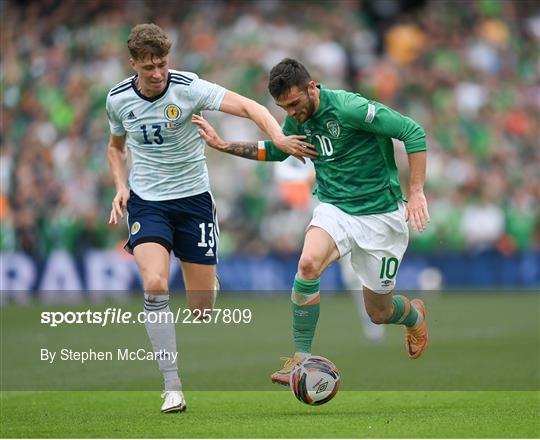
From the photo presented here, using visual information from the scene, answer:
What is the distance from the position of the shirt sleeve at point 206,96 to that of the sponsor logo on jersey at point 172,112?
132 mm

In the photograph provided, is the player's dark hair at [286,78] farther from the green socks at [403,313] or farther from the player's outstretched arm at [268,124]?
the green socks at [403,313]

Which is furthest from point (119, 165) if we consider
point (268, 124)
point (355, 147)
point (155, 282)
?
point (355, 147)

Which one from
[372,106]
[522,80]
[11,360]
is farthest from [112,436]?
[522,80]

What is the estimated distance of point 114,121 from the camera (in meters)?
9.34

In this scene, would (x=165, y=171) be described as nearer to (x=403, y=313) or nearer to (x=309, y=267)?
(x=309, y=267)

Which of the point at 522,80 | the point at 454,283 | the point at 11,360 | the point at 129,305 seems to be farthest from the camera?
the point at 522,80

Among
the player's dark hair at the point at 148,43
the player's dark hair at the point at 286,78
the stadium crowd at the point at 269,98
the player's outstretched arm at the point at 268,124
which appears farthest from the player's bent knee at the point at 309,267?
the stadium crowd at the point at 269,98

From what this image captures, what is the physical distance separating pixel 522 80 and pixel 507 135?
1.84 metres

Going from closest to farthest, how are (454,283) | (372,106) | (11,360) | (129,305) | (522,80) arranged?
(372,106) < (11,360) < (129,305) < (454,283) < (522,80)

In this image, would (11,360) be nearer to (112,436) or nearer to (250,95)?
(112,436)

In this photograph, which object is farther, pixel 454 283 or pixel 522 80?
pixel 522 80

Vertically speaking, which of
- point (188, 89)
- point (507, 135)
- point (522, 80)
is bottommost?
point (188, 89)

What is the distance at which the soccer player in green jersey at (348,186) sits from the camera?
873cm

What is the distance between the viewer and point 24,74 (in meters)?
22.5
